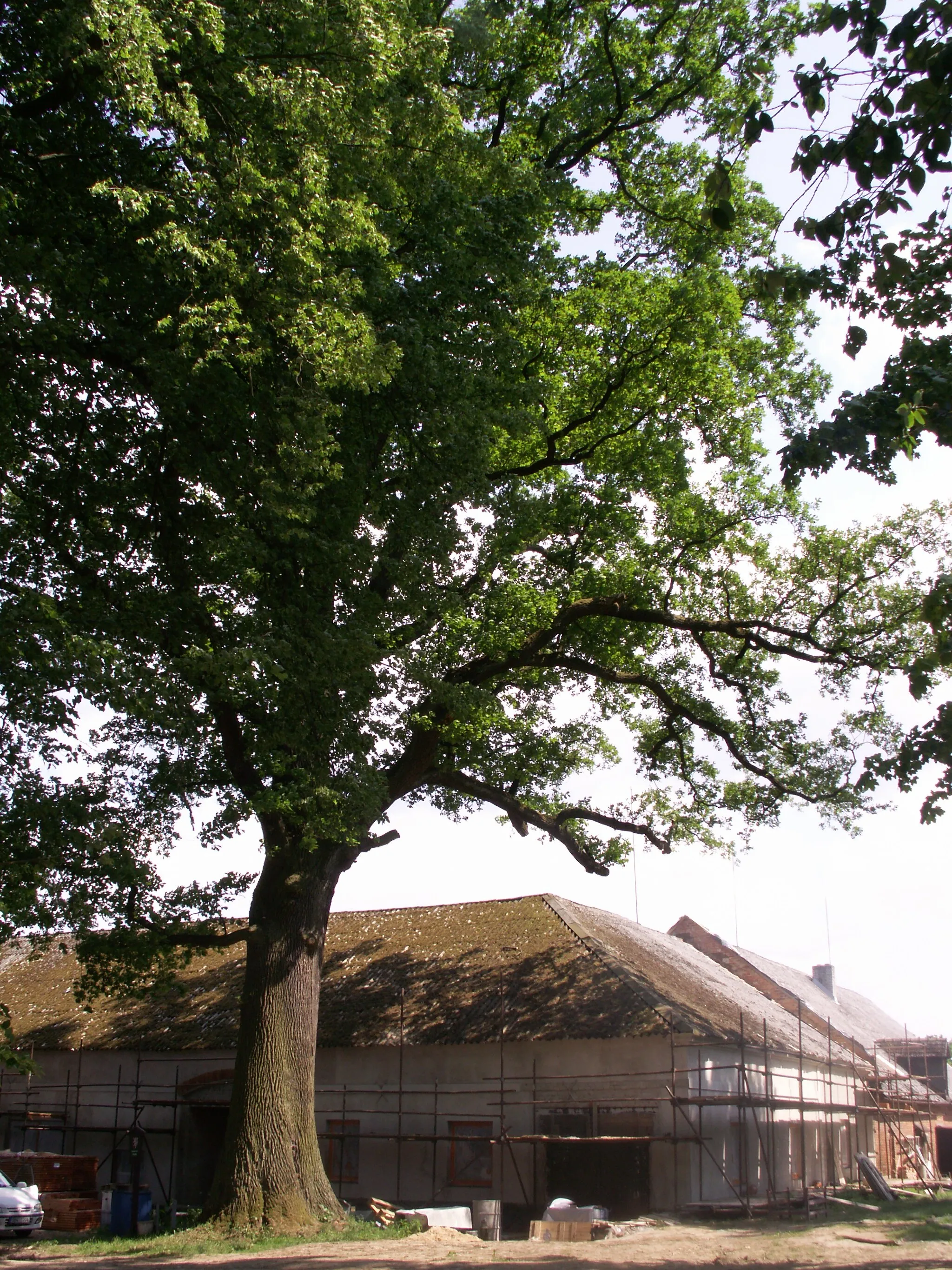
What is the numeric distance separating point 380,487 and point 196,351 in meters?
3.13

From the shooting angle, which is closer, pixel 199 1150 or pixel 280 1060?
pixel 280 1060

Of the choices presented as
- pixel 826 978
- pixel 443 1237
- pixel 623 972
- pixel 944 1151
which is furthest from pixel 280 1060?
pixel 826 978

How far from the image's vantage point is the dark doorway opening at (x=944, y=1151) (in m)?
33.8

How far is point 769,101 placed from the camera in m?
6.56

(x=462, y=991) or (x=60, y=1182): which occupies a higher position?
(x=462, y=991)

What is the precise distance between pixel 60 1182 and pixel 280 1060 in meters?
8.14

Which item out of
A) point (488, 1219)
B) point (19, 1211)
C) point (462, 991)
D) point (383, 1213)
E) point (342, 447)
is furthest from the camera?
point (462, 991)

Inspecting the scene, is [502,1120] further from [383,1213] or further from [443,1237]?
[443,1237]

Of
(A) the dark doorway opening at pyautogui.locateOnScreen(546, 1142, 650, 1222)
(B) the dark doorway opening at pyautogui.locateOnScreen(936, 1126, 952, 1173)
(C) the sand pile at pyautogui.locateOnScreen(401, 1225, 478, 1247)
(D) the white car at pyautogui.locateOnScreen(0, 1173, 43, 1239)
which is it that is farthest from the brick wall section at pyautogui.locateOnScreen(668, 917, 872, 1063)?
(D) the white car at pyautogui.locateOnScreen(0, 1173, 43, 1239)

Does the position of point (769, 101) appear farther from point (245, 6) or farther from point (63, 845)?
point (63, 845)

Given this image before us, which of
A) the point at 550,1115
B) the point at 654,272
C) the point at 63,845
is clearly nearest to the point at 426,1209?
the point at 550,1115

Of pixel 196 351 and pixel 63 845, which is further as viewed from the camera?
pixel 63 845

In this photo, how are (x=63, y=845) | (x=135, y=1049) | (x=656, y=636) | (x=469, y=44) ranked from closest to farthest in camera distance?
(x=63, y=845) → (x=469, y=44) → (x=656, y=636) → (x=135, y=1049)

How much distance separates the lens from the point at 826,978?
48.7m
